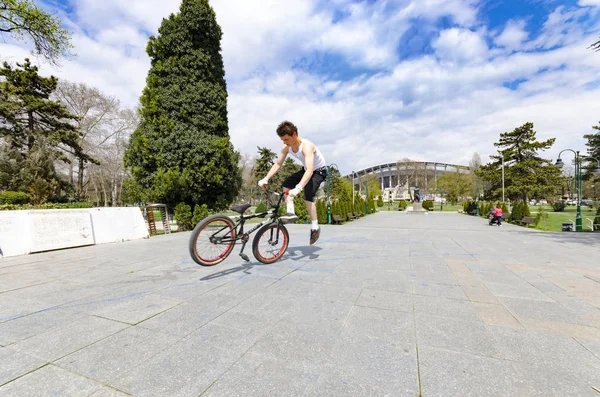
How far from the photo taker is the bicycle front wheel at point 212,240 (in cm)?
352

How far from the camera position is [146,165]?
1212 cm

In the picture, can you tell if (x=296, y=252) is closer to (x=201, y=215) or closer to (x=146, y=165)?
(x=201, y=215)

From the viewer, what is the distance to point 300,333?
2123mm

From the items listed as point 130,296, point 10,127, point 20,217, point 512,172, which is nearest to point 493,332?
point 130,296

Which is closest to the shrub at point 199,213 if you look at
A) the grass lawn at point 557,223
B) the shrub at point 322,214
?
the shrub at point 322,214

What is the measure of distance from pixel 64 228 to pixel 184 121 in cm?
723

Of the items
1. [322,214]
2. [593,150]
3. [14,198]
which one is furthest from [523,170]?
[14,198]

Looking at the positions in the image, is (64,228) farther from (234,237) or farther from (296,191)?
(296,191)

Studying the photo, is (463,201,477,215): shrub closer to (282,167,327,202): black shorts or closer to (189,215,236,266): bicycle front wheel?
(282,167,327,202): black shorts

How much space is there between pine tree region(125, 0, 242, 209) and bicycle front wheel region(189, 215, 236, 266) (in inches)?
351

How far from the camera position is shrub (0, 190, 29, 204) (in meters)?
16.8

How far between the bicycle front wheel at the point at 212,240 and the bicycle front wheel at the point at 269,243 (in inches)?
17.2

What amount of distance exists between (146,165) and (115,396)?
12666 mm

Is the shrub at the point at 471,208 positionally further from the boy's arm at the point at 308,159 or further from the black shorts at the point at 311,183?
the boy's arm at the point at 308,159
